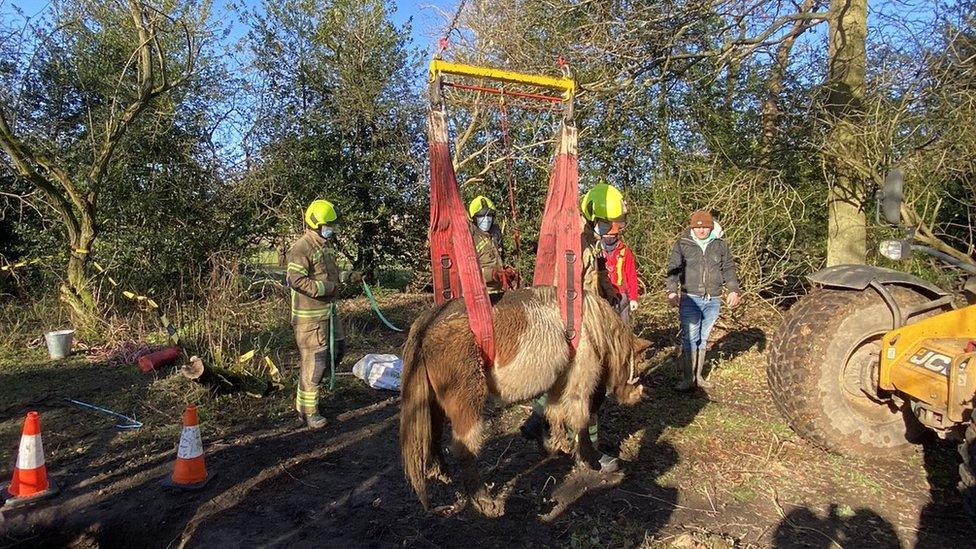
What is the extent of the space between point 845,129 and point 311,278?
6233 mm

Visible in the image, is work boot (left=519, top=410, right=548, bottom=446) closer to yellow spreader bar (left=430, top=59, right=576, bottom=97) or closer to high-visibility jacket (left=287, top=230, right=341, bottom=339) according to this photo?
high-visibility jacket (left=287, top=230, right=341, bottom=339)

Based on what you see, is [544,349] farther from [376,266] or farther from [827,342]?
[376,266]

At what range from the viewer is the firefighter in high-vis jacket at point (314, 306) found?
197 inches

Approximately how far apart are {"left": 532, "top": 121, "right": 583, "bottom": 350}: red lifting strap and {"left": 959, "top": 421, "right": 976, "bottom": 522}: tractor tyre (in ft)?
6.67

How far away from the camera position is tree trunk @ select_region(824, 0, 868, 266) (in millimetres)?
6863

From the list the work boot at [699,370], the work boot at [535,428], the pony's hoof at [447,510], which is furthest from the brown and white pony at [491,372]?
the work boot at [699,370]

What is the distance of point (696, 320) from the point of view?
227 inches

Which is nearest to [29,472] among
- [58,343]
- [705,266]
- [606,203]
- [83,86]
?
[58,343]

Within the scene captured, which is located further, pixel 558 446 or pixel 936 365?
pixel 558 446

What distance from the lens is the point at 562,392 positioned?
12.4 ft

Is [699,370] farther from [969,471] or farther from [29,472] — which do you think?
[29,472]

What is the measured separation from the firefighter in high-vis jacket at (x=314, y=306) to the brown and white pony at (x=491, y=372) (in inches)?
71.1

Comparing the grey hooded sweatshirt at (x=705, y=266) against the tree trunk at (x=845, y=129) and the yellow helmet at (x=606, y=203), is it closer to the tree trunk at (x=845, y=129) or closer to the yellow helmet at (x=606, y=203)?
the yellow helmet at (x=606, y=203)

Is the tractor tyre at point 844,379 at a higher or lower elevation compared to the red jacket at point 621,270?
lower
